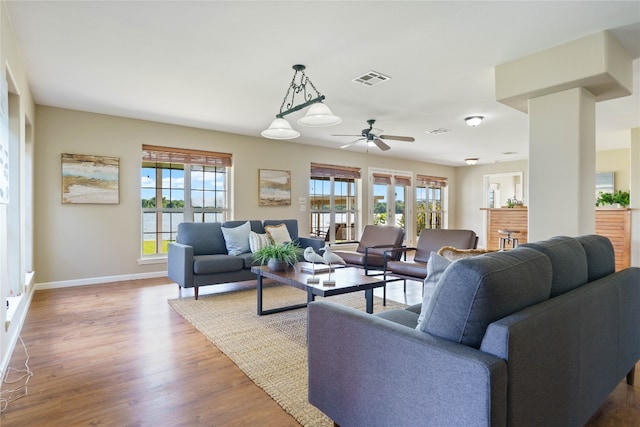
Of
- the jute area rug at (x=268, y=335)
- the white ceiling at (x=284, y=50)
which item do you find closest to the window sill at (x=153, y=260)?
the jute area rug at (x=268, y=335)

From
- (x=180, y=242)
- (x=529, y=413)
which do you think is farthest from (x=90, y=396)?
(x=180, y=242)

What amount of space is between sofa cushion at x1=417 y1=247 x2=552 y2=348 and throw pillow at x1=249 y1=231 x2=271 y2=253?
362 cm

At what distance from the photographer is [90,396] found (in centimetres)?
206

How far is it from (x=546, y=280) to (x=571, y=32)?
95.6 inches

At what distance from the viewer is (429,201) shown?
1016 cm

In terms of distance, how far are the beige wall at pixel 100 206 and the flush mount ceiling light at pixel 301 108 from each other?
2.18 metres

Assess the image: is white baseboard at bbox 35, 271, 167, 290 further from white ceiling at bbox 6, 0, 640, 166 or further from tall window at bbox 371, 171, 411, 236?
tall window at bbox 371, 171, 411, 236

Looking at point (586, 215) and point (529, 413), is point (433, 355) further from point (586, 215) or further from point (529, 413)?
point (586, 215)

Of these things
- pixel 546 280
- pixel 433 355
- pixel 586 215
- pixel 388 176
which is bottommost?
pixel 433 355

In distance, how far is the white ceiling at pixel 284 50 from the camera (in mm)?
2516

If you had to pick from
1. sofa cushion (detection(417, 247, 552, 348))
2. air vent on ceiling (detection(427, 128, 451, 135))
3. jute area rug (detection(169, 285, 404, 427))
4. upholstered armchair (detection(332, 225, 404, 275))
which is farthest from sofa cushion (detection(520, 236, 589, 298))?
air vent on ceiling (detection(427, 128, 451, 135))

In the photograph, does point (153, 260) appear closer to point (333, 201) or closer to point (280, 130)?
point (280, 130)

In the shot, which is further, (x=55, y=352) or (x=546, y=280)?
(x=55, y=352)

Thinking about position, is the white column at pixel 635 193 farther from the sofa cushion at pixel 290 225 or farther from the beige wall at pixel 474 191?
the sofa cushion at pixel 290 225
